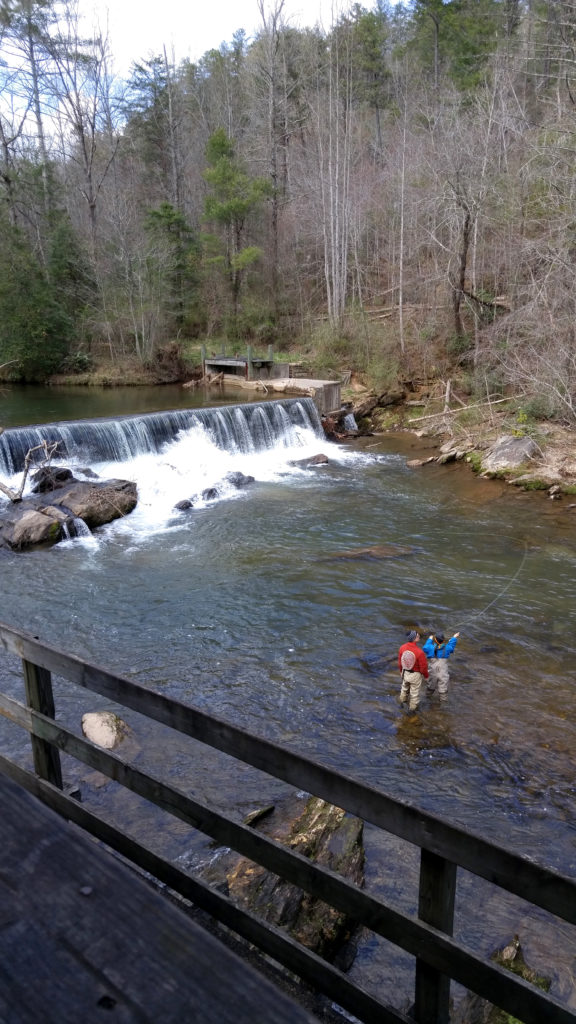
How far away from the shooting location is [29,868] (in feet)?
4.95

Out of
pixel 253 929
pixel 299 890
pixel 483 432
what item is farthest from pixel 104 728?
pixel 483 432

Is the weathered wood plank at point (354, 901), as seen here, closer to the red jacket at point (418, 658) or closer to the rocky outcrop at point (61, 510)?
the red jacket at point (418, 658)

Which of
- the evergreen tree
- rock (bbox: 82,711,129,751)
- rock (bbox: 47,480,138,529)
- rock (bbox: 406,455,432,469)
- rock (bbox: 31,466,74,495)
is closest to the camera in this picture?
rock (bbox: 82,711,129,751)

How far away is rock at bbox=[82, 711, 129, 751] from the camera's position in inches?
254

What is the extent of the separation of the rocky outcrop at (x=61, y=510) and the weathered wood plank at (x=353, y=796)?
10.3 m

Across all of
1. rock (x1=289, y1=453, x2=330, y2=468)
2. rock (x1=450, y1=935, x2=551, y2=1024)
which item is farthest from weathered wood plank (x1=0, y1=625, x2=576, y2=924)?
rock (x1=289, y1=453, x2=330, y2=468)

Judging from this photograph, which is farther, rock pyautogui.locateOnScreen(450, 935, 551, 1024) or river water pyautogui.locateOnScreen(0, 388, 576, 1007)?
river water pyautogui.locateOnScreen(0, 388, 576, 1007)

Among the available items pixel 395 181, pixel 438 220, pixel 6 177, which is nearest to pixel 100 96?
pixel 6 177

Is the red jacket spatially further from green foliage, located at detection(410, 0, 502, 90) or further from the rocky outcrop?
green foliage, located at detection(410, 0, 502, 90)

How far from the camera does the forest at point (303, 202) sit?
22125mm

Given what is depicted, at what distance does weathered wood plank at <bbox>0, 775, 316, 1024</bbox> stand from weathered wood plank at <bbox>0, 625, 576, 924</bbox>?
66 cm

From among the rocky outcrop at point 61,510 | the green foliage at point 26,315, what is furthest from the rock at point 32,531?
the green foliage at point 26,315

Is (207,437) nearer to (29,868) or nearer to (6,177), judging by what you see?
(29,868)

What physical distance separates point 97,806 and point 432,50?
1863 inches
